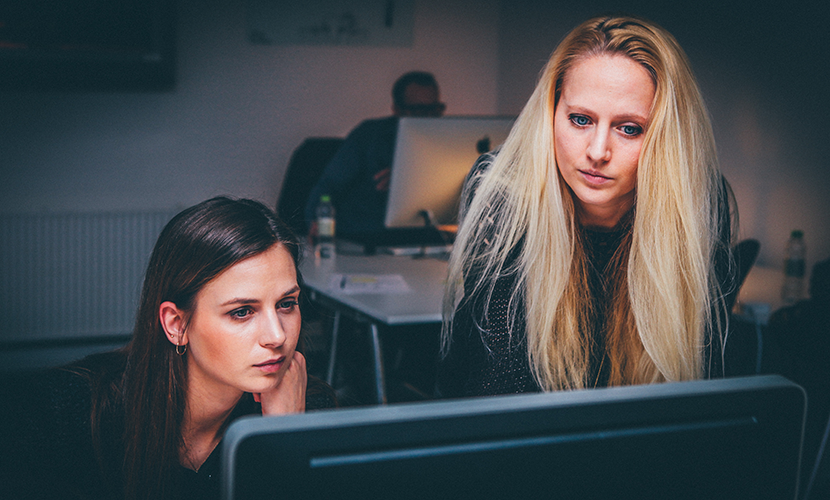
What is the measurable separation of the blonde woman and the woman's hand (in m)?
0.25

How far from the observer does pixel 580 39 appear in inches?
35.0

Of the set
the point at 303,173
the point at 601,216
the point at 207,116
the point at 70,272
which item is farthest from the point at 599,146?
the point at 70,272

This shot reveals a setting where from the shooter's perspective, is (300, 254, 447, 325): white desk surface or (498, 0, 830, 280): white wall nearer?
(300, 254, 447, 325): white desk surface

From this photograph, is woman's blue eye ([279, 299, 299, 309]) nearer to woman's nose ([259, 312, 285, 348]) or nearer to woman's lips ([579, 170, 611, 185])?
woman's nose ([259, 312, 285, 348])

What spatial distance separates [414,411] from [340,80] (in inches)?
160

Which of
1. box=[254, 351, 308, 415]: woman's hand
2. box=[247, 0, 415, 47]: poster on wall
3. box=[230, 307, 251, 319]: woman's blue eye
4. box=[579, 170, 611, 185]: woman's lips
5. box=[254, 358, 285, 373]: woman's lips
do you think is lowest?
box=[254, 351, 308, 415]: woman's hand

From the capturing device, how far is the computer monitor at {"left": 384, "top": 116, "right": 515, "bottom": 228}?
2.26m

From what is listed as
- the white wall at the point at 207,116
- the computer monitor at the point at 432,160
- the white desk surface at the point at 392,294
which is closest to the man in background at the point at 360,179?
the white desk surface at the point at 392,294

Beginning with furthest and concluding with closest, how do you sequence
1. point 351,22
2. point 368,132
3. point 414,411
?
point 351,22 < point 368,132 < point 414,411

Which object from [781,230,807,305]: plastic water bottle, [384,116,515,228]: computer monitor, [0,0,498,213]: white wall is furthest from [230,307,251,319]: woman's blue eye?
[0,0,498,213]: white wall

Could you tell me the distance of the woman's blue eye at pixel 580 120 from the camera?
87 cm

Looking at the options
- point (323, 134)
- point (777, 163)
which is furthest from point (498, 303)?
point (323, 134)

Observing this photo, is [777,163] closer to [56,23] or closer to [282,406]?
[282,406]

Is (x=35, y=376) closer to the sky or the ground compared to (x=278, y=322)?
closer to the ground
